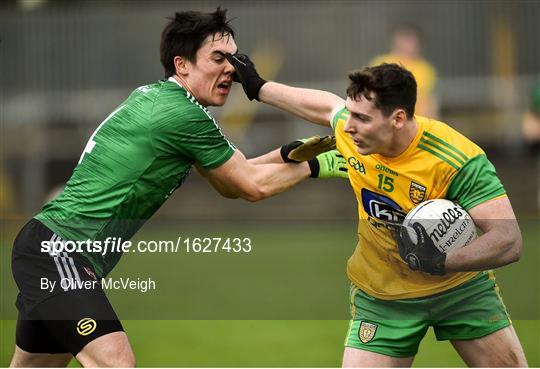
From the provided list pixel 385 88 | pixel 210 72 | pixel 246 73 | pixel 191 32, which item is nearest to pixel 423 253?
pixel 385 88

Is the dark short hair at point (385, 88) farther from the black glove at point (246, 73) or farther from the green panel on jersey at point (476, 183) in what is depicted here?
the black glove at point (246, 73)

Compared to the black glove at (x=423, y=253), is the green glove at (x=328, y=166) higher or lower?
higher

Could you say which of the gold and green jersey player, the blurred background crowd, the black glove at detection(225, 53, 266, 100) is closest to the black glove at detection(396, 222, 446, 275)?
the gold and green jersey player

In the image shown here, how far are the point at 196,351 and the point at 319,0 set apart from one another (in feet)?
40.1

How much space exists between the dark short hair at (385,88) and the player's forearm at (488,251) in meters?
0.75

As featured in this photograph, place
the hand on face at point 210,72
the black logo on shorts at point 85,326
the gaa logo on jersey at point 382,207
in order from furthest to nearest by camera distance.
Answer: the hand on face at point 210,72
the gaa logo on jersey at point 382,207
the black logo on shorts at point 85,326

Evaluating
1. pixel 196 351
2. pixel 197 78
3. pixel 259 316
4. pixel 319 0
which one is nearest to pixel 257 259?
pixel 259 316

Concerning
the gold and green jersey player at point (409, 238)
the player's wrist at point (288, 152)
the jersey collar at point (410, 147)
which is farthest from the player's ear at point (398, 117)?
the player's wrist at point (288, 152)

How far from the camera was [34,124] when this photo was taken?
19734 millimetres

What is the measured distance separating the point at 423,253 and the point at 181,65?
1.79 metres

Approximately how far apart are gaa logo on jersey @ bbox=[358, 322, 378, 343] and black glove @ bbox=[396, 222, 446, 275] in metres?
0.49

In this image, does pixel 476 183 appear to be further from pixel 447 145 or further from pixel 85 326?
pixel 85 326

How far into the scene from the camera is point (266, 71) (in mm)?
20500

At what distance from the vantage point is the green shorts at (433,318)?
242 inches
